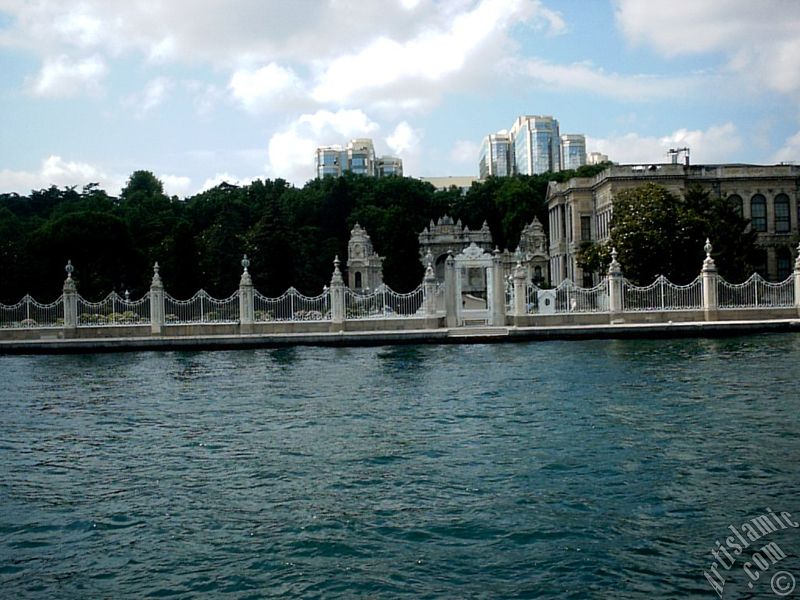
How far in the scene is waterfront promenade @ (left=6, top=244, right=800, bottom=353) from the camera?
3175cm

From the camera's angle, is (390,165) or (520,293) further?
(390,165)

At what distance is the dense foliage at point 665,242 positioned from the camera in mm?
38594

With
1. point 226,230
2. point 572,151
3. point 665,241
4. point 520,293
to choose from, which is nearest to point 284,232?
point 226,230

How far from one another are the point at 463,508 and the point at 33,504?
521cm

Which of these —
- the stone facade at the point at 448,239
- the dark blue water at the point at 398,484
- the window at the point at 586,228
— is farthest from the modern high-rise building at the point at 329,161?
the dark blue water at the point at 398,484

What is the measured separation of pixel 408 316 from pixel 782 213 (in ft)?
130

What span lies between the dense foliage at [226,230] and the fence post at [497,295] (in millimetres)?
22513

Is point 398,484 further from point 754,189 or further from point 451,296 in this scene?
point 754,189

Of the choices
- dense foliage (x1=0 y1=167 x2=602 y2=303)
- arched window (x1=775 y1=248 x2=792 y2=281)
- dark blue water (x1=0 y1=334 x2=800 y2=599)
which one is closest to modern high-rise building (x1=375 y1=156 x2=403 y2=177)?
dense foliage (x1=0 y1=167 x2=602 y2=303)

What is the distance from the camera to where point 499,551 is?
8.92 meters

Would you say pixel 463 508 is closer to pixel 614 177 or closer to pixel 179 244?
pixel 179 244

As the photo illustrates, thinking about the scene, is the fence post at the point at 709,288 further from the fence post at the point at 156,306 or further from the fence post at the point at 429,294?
the fence post at the point at 156,306

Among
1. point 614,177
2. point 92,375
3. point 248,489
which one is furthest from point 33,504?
point 614,177

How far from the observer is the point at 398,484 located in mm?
11430
